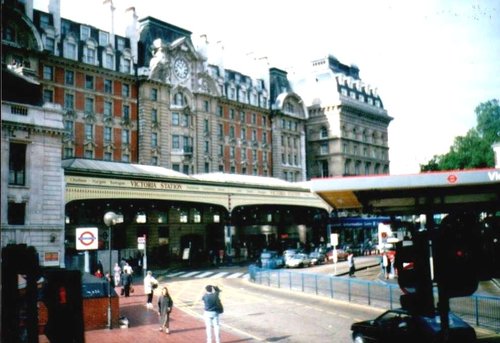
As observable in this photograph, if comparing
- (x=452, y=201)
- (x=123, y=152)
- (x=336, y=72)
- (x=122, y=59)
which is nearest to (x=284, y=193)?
(x=123, y=152)

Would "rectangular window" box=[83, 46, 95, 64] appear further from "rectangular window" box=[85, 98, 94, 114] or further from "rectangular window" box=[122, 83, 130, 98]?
"rectangular window" box=[122, 83, 130, 98]

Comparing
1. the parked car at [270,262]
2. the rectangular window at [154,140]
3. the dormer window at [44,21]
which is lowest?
the parked car at [270,262]

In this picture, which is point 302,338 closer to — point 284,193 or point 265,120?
point 284,193

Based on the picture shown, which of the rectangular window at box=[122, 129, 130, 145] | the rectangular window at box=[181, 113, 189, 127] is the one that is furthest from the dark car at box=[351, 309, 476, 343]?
the rectangular window at box=[181, 113, 189, 127]

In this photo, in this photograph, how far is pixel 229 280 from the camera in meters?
34.5

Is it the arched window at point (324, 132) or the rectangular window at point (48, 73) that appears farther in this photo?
the arched window at point (324, 132)

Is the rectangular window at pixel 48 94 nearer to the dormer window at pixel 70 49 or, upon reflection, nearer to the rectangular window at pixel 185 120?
the dormer window at pixel 70 49

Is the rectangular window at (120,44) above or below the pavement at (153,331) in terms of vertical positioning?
above

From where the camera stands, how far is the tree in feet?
173

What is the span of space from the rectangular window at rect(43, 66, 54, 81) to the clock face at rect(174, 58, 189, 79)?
1398cm

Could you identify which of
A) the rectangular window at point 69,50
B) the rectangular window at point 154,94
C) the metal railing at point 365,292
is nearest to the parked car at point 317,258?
the metal railing at point 365,292

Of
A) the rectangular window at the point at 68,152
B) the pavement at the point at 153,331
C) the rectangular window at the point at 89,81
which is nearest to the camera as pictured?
the pavement at the point at 153,331

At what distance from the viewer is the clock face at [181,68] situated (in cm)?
5688

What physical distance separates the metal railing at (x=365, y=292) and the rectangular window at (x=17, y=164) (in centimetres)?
1618
